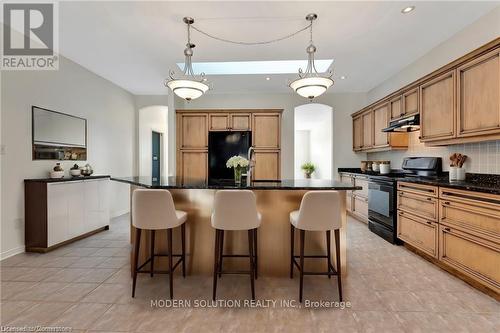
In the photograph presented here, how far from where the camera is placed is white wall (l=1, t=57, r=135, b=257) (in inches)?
121

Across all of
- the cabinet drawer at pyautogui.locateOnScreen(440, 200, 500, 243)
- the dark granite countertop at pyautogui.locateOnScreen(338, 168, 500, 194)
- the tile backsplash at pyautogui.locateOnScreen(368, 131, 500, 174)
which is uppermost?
the tile backsplash at pyautogui.locateOnScreen(368, 131, 500, 174)

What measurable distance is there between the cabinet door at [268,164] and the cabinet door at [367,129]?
1.89m

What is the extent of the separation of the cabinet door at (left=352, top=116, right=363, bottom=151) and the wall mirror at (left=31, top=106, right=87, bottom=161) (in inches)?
218

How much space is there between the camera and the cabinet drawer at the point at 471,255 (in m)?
2.11

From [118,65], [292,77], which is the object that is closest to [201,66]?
[118,65]

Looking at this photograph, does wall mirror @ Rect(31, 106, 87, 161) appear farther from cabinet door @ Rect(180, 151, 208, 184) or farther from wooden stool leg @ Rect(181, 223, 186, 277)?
wooden stool leg @ Rect(181, 223, 186, 277)

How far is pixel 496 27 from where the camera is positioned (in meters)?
2.64

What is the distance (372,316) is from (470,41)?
3.35 metres

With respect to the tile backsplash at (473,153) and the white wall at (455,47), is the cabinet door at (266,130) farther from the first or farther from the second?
the tile backsplash at (473,153)

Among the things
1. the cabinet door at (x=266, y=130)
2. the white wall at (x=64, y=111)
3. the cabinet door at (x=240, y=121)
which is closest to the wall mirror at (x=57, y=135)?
the white wall at (x=64, y=111)

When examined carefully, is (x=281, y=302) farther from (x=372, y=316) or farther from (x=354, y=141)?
(x=354, y=141)

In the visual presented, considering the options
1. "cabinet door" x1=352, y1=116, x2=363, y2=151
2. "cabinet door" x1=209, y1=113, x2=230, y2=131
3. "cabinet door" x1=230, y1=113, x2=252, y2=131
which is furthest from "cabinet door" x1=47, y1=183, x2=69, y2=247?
"cabinet door" x1=352, y1=116, x2=363, y2=151

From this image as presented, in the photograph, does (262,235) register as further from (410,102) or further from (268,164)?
(410,102)

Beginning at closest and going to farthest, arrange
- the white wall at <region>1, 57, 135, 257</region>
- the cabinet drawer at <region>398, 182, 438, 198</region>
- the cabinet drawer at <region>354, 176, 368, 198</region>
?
the cabinet drawer at <region>398, 182, 438, 198</region>, the white wall at <region>1, 57, 135, 257</region>, the cabinet drawer at <region>354, 176, 368, 198</region>
